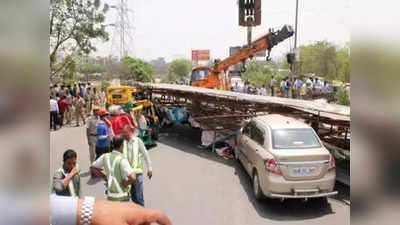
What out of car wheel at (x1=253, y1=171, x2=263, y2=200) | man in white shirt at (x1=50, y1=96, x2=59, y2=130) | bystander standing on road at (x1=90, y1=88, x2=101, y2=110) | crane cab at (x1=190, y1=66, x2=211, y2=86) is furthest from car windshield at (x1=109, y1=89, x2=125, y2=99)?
car wheel at (x1=253, y1=171, x2=263, y2=200)

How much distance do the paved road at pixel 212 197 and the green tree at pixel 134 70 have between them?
1849 centimetres

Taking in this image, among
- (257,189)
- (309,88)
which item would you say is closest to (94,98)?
(309,88)

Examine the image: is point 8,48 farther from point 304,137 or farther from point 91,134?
point 91,134

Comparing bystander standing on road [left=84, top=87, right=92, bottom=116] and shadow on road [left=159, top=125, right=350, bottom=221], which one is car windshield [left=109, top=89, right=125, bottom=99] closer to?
bystander standing on road [left=84, top=87, right=92, bottom=116]

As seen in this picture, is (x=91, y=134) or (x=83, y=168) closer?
(x=91, y=134)

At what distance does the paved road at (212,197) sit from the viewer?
15.7ft

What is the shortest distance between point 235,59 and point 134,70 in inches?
773

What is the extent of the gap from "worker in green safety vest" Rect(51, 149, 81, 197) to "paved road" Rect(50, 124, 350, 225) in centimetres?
42

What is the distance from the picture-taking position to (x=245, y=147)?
257 inches

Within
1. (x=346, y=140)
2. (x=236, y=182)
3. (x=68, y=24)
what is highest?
(x=68, y=24)

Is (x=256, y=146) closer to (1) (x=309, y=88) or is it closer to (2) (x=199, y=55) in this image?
(1) (x=309, y=88)

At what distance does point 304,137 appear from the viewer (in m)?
5.31

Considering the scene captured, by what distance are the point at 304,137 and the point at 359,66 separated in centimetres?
468

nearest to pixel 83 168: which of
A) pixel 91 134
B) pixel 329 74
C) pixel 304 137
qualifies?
pixel 91 134
